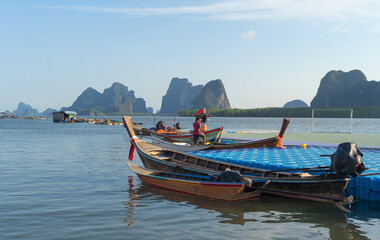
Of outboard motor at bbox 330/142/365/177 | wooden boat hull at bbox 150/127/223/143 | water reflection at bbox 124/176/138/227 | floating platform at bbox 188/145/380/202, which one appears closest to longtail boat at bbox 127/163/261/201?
water reflection at bbox 124/176/138/227

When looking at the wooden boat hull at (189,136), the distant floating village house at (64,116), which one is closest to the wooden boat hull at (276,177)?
the wooden boat hull at (189,136)

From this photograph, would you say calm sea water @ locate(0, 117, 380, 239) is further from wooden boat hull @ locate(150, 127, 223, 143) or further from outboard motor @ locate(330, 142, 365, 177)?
wooden boat hull @ locate(150, 127, 223, 143)

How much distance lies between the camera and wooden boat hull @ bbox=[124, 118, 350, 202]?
11773 mm

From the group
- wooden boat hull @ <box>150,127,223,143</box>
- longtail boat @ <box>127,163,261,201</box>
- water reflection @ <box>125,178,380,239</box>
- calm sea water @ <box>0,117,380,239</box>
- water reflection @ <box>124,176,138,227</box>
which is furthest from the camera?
wooden boat hull @ <box>150,127,223,143</box>

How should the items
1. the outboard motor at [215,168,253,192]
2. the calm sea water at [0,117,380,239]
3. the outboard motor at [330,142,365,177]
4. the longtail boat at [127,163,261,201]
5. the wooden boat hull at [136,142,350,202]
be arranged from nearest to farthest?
the calm sea water at [0,117,380,239], the outboard motor at [330,142,365,177], the wooden boat hull at [136,142,350,202], the longtail boat at [127,163,261,201], the outboard motor at [215,168,253,192]

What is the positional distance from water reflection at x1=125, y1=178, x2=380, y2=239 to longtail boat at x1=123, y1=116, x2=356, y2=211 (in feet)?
1.41

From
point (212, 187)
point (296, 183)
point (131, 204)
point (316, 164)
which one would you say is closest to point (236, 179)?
point (212, 187)

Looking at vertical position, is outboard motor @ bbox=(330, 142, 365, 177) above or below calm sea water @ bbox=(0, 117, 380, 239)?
above

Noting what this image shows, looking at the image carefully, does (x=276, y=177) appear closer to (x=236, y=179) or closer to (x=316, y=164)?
(x=236, y=179)

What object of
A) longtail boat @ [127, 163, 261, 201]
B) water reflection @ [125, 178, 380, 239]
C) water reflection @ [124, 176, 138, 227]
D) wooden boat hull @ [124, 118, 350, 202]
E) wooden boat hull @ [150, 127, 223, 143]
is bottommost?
water reflection @ [124, 176, 138, 227]

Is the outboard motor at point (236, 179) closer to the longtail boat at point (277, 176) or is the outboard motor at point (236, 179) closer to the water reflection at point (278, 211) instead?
the longtail boat at point (277, 176)

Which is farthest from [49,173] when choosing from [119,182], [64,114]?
[64,114]

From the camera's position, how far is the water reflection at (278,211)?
11016 millimetres

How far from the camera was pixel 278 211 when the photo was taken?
12.6 m
